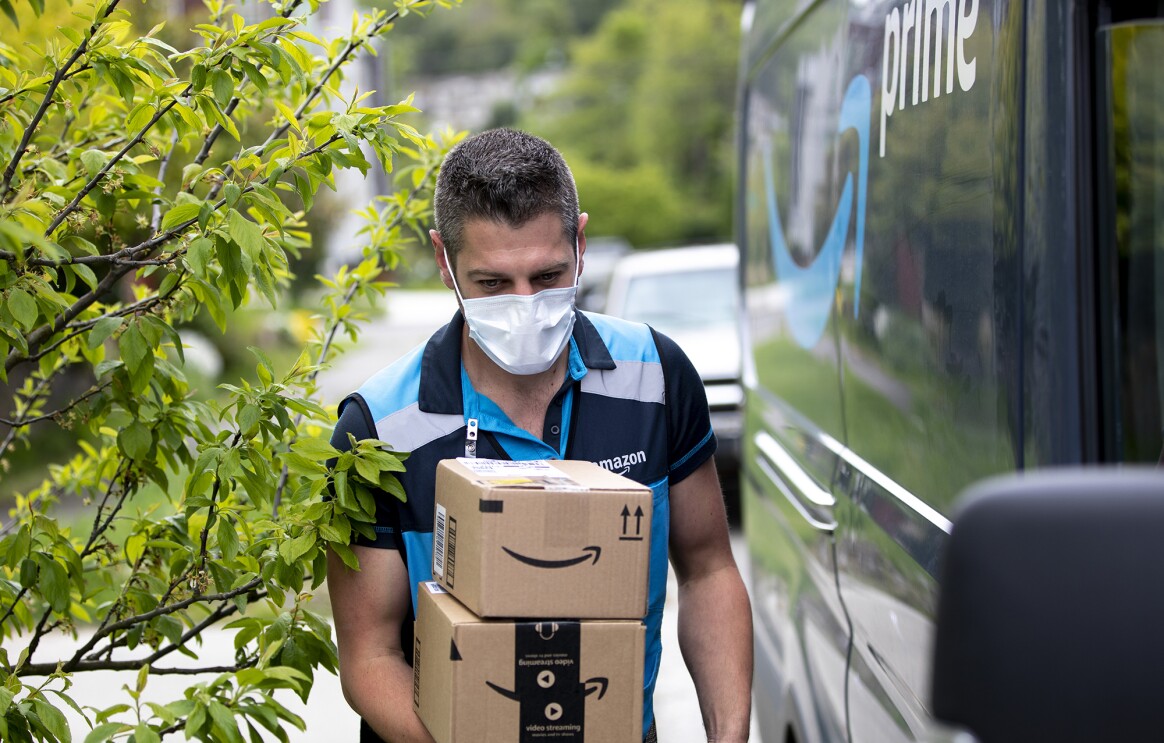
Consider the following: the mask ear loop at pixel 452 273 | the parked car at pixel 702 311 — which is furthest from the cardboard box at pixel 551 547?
the parked car at pixel 702 311

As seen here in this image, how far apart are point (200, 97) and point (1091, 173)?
61.6 inches

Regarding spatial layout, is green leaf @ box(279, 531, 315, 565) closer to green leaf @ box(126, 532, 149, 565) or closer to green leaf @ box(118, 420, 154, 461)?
green leaf @ box(118, 420, 154, 461)

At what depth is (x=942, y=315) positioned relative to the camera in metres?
2.13

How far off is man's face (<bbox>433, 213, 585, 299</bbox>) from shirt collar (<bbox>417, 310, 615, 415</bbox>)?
0.50 feet

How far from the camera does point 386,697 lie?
2.32 meters

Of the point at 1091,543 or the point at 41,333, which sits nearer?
the point at 1091,543

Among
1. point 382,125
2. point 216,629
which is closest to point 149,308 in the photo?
point 382,125

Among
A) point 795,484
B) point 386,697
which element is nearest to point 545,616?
point 386,697

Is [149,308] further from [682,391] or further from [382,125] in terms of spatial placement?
[682,391]

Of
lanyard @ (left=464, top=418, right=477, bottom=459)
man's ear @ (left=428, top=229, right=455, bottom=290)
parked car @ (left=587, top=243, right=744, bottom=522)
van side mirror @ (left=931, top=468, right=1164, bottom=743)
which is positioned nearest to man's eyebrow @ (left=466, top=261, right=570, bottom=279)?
man's ear @ (left=428, top=229, right=455, bottom=290)

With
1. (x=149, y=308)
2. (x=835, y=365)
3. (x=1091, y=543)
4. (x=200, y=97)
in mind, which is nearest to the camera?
(x=1091, y=543)

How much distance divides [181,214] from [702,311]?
26.5ft

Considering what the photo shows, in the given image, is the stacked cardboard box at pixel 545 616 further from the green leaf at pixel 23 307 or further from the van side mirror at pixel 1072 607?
the van side mirror at pixel 1072 607

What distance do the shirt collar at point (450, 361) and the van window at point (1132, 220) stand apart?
1064 millimetres
